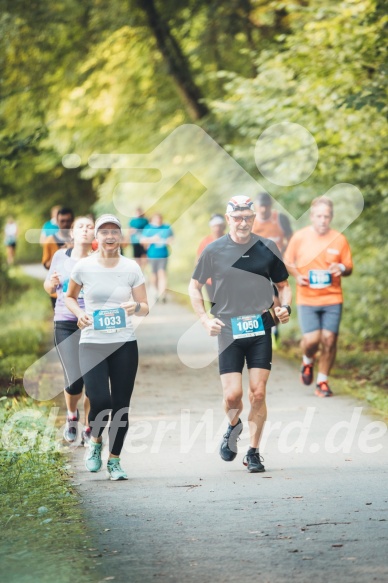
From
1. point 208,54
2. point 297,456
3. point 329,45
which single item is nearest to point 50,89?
point 208,54

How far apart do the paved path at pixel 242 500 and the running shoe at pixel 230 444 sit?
3.5 inches

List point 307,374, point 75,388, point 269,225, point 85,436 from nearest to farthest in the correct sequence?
1. point 85,436
2. point 75,388
3. point 307,374
4. point 269,225

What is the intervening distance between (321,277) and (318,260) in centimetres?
19

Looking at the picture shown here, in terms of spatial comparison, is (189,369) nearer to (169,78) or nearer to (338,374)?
(338,374)

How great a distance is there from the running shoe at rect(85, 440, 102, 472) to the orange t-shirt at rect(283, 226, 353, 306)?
4444 mm

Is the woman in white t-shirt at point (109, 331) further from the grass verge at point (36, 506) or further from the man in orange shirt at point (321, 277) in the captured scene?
the man in orange shirt at point (321, 277)

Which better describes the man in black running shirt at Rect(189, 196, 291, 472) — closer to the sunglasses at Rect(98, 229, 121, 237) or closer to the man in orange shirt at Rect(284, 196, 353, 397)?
the sunglasses at Rect(98, 229, 121, 237)

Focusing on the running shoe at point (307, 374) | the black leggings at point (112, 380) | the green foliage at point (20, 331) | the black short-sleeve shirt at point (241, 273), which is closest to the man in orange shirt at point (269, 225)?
the running shoe at point (307, 374)

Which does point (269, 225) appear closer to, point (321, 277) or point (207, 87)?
point (321, 277)

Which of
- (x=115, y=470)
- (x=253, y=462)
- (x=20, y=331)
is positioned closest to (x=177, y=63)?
(x=20, y=331)

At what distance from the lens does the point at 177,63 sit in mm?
25125

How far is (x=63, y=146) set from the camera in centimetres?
3158

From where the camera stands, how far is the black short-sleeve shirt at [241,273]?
844cm

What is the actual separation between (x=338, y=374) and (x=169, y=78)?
1420 cm
